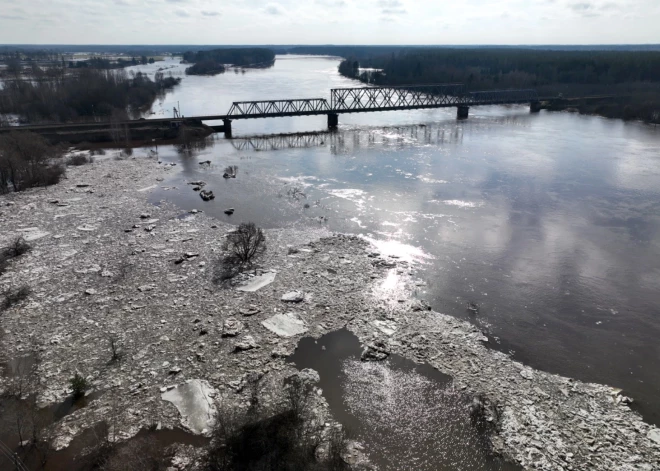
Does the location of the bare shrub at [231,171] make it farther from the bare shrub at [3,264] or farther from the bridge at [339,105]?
the bare shrub at [3,264]

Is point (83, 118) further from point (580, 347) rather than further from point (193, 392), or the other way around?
point (580, 347)

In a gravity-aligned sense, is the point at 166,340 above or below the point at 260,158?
below

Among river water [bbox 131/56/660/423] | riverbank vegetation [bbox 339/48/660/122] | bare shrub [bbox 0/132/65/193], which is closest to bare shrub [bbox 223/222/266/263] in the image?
river water [bbox 131/56/660/423]

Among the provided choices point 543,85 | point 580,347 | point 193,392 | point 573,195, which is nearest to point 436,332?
point 580,347

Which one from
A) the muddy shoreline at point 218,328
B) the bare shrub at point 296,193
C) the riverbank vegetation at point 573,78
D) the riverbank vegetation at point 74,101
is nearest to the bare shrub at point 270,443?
the muddy shoreline at point 218,328

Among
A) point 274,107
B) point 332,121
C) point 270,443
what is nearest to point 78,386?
point 270,443

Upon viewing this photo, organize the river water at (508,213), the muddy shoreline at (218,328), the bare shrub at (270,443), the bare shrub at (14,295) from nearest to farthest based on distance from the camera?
1. the bare shrub at (270,443)
2. the muddy shoreline at (218,328)
3. the river water at (508,213)
4. the bare shrub at (14,295)
